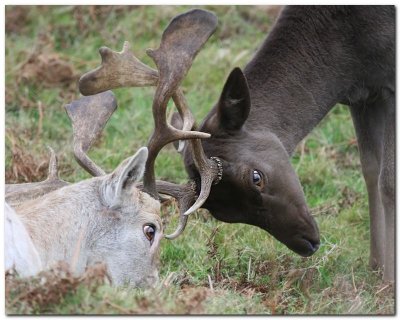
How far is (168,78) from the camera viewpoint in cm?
742

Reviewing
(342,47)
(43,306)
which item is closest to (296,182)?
(342,47)

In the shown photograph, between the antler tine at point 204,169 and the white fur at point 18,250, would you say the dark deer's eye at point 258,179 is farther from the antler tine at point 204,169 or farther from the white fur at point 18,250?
the white fur at point 18,250

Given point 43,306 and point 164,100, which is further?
point 164,100

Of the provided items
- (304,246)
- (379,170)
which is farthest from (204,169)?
(379,170)

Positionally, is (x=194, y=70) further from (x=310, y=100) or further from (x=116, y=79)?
(x=116, y=79)

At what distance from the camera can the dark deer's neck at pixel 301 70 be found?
8.36 metres

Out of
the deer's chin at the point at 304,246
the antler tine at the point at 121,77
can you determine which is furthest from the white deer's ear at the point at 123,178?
the deer's chin at the point at 304,246

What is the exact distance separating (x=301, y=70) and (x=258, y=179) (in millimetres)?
1161

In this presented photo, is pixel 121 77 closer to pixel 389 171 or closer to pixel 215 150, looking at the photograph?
pixel 215 150

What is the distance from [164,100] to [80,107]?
968mm

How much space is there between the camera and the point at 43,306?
608 cm

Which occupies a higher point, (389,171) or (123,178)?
(123,178)

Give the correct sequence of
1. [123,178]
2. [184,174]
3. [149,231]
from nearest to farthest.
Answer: [123,178] < [149,231] < [184,174]

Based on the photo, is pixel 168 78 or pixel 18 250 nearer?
pixel 18 250
